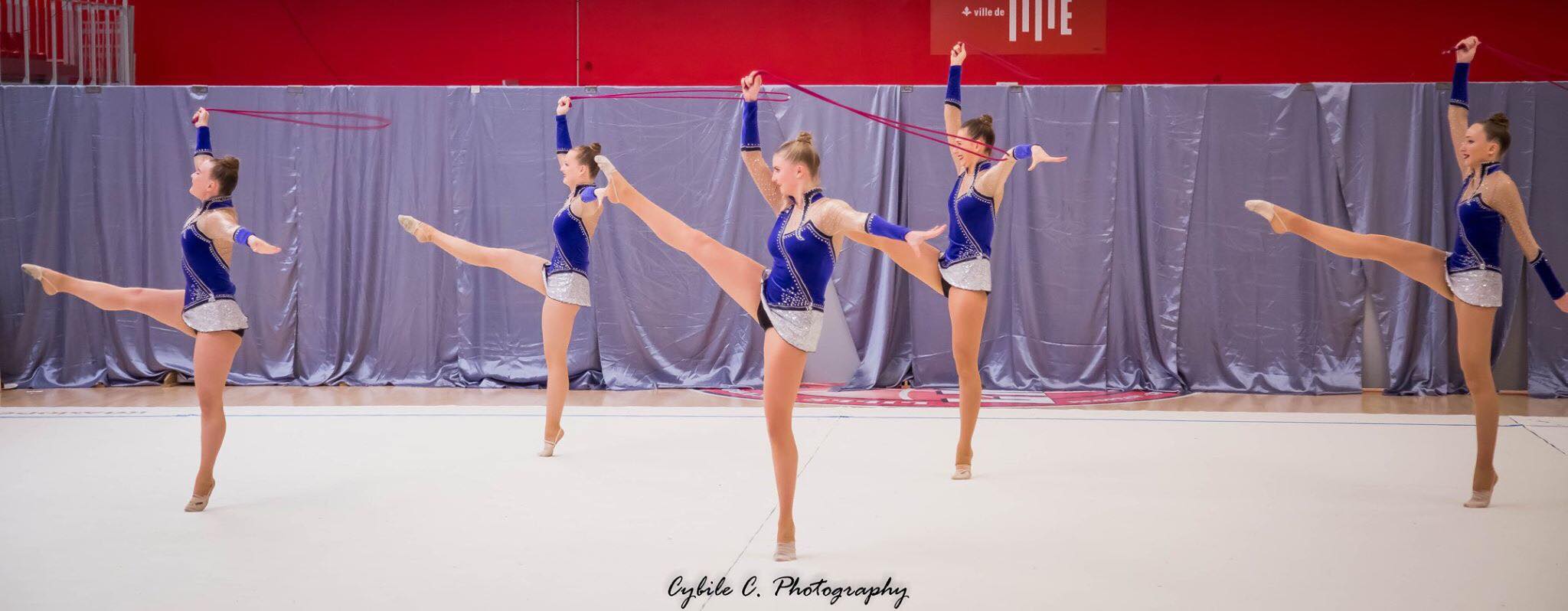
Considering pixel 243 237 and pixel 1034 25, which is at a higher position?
pixel 1034 25

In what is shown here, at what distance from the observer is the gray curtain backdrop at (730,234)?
7227mm

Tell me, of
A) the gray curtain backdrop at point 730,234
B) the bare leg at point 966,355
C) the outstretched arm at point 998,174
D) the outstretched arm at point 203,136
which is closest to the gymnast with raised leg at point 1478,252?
the outstretched arm at point 998,174

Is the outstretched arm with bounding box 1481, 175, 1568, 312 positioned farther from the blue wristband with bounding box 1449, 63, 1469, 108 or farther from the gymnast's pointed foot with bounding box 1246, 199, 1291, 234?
the gymnast's pointed foot with bounding box 1246, 199, 1291, 234

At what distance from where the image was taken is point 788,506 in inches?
141

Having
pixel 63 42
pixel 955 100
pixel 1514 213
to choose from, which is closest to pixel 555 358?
pixel 955 100

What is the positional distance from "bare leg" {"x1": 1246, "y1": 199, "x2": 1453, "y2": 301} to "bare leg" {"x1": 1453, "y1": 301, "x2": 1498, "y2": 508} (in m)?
0.14

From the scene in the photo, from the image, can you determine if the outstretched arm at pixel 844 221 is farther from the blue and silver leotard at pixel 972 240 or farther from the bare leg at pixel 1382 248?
the bare leg at pixel 1382 248

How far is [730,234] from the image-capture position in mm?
7488

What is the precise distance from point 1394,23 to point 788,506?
674cm

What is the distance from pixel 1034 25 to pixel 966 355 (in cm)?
425

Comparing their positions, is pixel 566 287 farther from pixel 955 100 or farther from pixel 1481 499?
pixel 1481 499

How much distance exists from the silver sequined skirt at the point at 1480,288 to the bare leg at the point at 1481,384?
2 centimetres

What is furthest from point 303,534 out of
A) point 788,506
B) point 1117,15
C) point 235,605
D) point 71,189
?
point 1117,15

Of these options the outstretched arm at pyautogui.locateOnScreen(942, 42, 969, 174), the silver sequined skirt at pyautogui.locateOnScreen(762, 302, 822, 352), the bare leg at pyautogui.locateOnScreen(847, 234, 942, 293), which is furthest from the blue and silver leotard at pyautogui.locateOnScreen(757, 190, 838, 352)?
the outstretched arm at pyautogui.locateOnScreen(942, 42, 969, 174)
